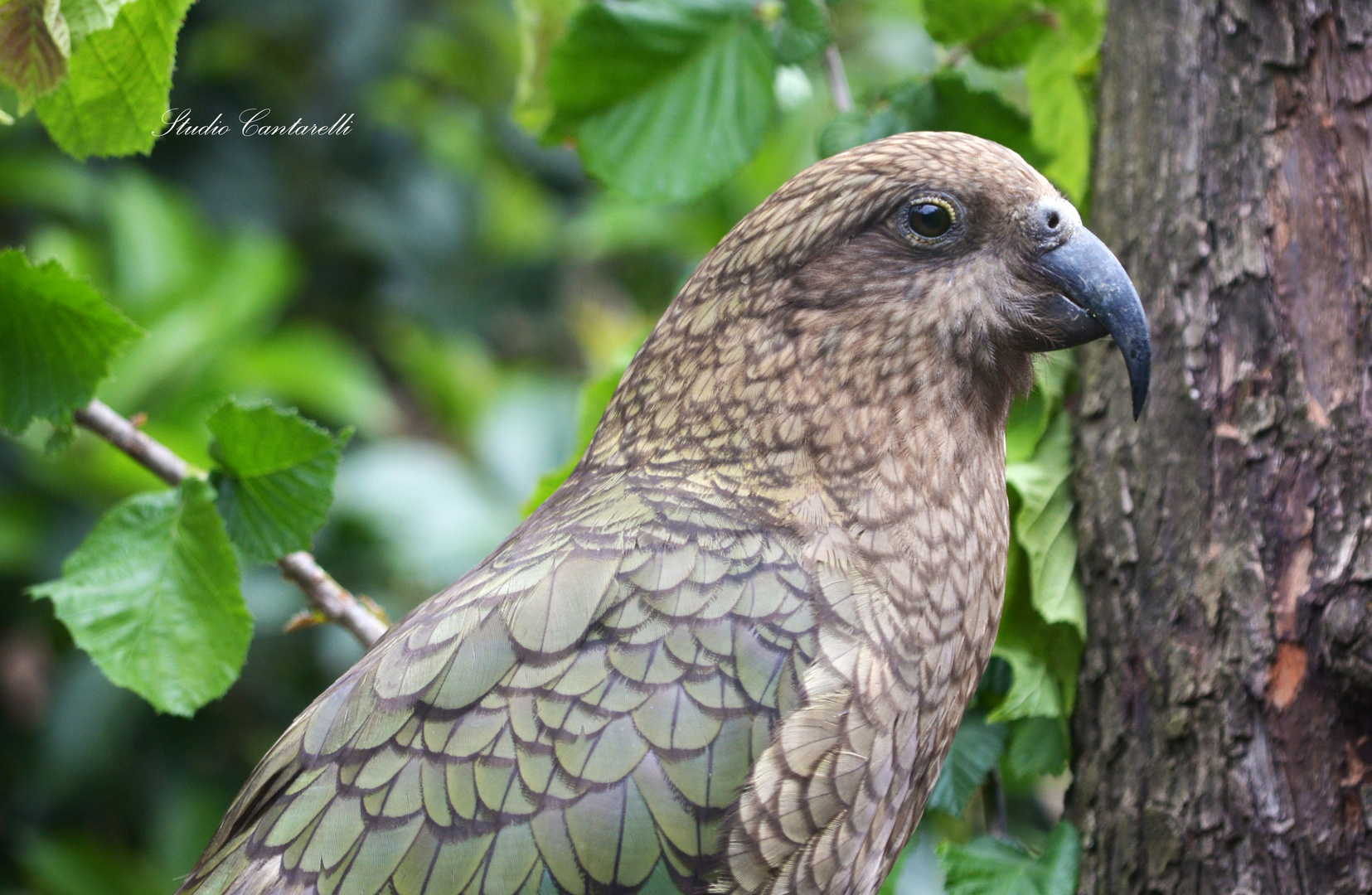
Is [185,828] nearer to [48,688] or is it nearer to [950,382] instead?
[48,688]

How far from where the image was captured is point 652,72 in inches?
85.1

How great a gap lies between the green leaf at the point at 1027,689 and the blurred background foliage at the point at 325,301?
97 cm

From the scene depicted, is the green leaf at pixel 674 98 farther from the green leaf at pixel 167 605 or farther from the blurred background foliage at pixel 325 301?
the green leaf at pixel 167 605

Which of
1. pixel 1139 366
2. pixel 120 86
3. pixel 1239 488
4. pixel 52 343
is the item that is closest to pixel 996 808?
pixel 1239 488

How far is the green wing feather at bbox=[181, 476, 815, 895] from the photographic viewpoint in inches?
55.5

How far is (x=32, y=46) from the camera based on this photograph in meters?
1.51

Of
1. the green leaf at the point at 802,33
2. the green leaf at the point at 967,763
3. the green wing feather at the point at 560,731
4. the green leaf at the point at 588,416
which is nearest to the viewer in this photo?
the green wing feather at the point at 560,731

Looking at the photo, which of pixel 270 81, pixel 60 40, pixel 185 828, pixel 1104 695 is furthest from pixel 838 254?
pixel 270 81

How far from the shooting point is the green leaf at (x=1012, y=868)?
5.64 feet

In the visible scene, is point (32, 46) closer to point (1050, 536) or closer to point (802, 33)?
point (802, 33)

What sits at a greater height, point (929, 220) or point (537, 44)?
point (537, 44)

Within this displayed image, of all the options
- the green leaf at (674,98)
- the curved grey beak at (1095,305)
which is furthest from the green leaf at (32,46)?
the curved grey beak at (1095,305)

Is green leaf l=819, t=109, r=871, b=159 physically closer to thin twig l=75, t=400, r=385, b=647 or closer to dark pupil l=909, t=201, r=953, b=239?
dark pupil l=909, t=201, r=953, b=239

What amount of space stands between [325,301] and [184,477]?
3.90 meters
